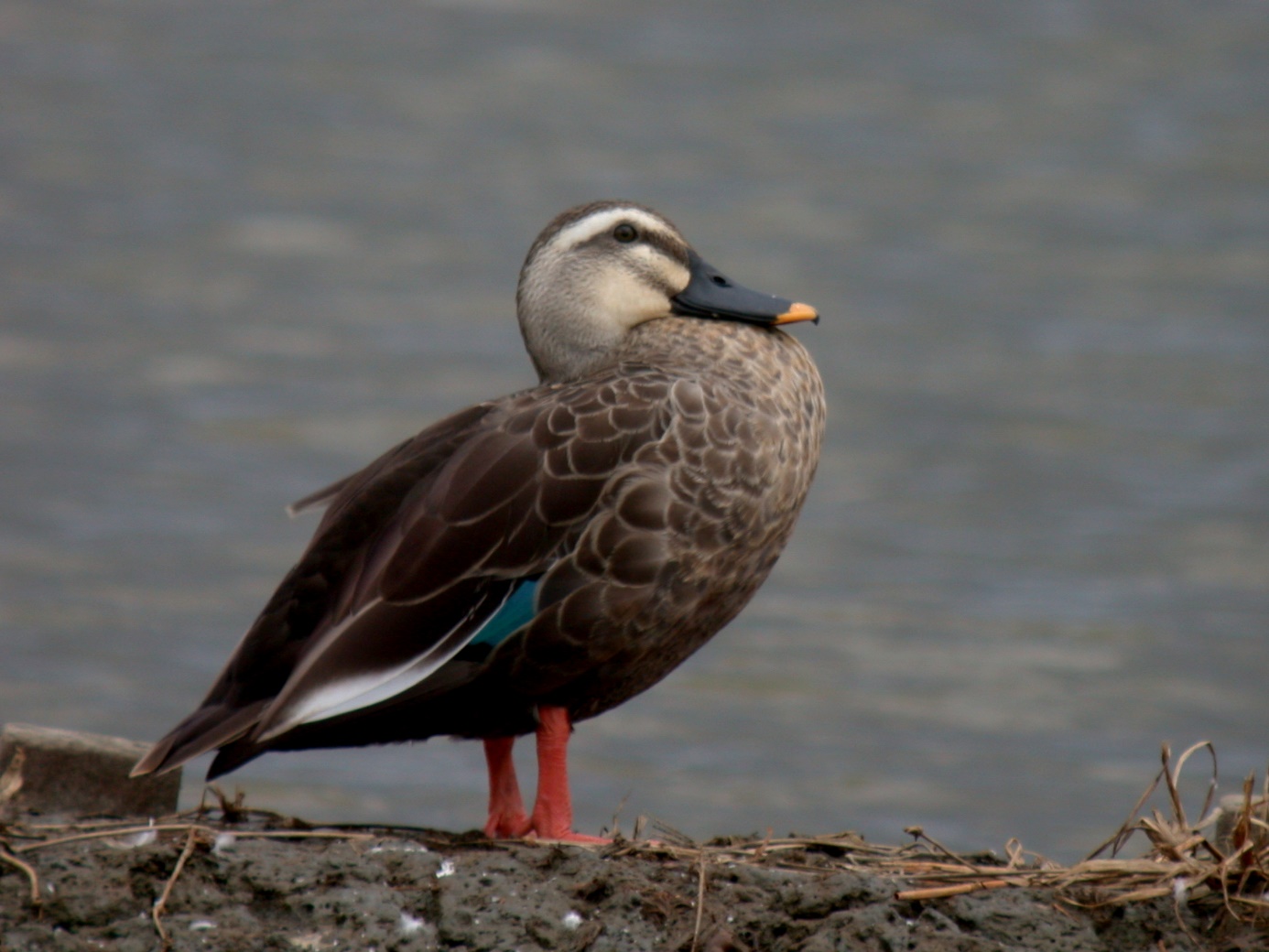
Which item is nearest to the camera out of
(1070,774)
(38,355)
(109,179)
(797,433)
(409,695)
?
(409,695)

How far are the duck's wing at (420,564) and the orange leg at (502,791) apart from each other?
56cm

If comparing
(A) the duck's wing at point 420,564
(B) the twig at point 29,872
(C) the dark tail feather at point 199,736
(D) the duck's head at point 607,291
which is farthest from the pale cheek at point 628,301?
(B) the twig at point 29,872

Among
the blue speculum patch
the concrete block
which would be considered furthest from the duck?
the concrete block

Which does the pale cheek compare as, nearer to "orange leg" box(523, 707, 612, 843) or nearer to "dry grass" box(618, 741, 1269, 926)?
"orange leg" box(523, 707, 612, 843)

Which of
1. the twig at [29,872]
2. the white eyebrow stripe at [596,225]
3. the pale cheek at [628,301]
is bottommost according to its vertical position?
the twig at [29,872]

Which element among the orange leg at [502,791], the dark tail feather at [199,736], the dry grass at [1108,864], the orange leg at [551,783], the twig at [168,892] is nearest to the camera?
the twig at [168,892]

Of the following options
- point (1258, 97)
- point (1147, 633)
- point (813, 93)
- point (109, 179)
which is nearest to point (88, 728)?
point (1147, 633)

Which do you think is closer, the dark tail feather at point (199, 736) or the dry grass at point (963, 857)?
the dry grass at point (963, 857)

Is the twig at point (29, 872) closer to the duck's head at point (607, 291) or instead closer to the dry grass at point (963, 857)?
the dry grass at point (963, 857)

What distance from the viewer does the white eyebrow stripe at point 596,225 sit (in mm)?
5523

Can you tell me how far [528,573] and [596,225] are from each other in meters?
1.16

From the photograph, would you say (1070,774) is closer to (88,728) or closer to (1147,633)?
(1147,633)

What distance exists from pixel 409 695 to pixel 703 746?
298 inches

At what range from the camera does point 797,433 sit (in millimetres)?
5105
